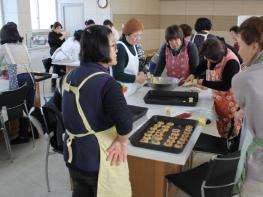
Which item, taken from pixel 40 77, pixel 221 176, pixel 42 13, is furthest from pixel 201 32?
pixel 42 13

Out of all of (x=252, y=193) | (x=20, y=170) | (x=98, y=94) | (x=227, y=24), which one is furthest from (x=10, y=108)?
(x=227, y=24)

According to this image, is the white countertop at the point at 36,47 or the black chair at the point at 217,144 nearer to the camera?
the black chair at the point at 217,144

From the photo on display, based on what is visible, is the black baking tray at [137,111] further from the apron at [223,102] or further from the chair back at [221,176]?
Answer: the apron at [223,102]

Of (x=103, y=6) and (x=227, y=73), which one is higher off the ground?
(x=103, y=6)

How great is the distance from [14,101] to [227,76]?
73.7 inches

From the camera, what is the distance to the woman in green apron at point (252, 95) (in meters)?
1.17

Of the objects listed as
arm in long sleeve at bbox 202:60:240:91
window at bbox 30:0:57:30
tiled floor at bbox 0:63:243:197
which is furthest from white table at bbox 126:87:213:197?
window at bbox 30:0:57:30

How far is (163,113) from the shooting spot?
191 cm

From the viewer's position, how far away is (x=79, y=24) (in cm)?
682

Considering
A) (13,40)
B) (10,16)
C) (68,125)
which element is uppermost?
(10,16)

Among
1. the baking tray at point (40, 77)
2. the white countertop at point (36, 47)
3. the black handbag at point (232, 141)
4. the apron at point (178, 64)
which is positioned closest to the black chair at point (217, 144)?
the black handbag at point (232, 141)

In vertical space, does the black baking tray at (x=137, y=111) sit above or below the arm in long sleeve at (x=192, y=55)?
below

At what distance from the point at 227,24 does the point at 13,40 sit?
5.07m

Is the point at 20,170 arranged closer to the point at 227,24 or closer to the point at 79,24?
the point at 79,24
